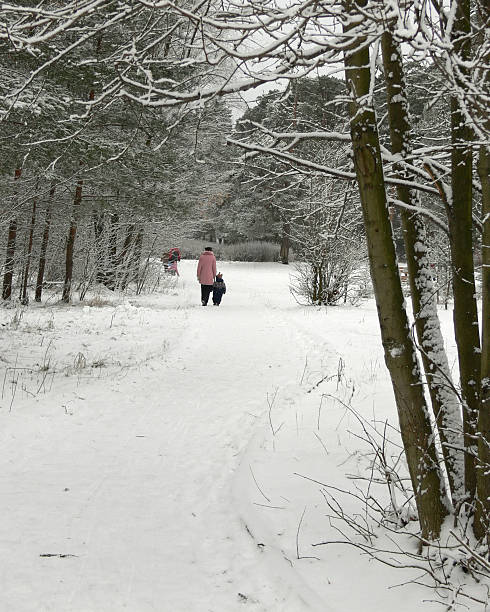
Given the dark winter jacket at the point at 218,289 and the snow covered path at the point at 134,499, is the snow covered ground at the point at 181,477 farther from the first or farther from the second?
the dark winter jacket at the point at 218,289

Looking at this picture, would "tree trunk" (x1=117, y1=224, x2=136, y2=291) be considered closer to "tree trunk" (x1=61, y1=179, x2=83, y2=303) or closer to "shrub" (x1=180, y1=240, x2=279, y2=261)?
"tree trunk" (x1=61, y1=179, x2=83, y2=303)

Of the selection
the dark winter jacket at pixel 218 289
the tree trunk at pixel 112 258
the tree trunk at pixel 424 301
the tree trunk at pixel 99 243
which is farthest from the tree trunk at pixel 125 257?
the tree trunk at pixel 424 301

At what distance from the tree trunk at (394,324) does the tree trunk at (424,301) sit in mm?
119

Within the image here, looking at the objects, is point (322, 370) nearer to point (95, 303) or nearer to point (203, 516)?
point (203, 516)

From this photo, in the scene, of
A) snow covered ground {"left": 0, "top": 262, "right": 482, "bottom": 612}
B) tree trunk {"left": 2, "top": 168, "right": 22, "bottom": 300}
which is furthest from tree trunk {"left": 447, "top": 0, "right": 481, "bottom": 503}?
tree trunk {"left": 2, "top": 168, "right": 22, "bottom": 300}

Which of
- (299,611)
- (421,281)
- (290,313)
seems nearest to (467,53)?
(421,281)

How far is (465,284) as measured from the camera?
240cm

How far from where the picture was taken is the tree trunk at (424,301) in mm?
2520

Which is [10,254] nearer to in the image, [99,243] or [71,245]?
[71,245]

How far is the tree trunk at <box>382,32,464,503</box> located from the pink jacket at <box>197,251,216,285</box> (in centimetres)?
1306

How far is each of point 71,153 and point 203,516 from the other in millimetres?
4320

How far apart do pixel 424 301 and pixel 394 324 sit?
27 cm

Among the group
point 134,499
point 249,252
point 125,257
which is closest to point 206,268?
point 125,257

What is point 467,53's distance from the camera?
89.5 inches
